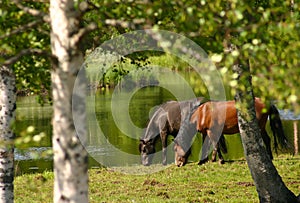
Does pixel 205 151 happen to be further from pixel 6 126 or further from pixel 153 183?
pixel 6 126

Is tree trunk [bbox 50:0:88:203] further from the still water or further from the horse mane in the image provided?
the horse mane

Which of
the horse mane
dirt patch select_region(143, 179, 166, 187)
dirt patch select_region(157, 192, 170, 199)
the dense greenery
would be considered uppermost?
the dense greenery

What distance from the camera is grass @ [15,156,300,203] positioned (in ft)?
56.2

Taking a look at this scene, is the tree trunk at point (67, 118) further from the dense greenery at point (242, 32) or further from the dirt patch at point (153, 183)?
the dirt patch at point (153, 183)

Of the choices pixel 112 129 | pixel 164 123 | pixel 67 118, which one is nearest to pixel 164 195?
pixel 164 123

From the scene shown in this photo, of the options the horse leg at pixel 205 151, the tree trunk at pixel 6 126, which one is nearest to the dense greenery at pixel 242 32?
the tree trunk at pixel 6 126

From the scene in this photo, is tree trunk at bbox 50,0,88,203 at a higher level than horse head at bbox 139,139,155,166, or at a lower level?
higher

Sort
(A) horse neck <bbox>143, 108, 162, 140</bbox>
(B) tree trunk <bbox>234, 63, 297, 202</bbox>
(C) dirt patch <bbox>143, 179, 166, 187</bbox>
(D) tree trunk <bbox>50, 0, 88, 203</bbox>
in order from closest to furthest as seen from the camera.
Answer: (D) tree trunk <bbox>50, 0, 88, 203</bbox> < (B) tree trunk <bbox>234, 63, 297, 202</bbox> < (C) dirt patch <bbox>143, 179, 166, 187</bbox> < (A) horse neck <bbox>143, 108, 162, 140</bbox>

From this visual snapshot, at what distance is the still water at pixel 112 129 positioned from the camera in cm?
2861

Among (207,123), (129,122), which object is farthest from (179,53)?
(129,122)

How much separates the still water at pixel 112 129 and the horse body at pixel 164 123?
815 millimetres

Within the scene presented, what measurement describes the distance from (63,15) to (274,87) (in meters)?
2.77

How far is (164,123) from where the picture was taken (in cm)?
2623

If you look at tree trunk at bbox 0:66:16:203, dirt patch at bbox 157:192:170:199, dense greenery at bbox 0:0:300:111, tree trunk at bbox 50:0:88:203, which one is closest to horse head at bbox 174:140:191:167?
dirt patch at bbox 157:192:170:199
